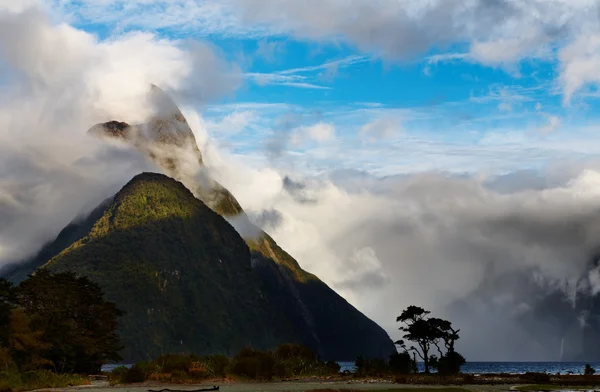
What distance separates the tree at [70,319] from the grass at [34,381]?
6.85 m

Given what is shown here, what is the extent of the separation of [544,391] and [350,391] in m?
23.8

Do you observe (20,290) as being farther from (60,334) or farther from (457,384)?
(457,384)

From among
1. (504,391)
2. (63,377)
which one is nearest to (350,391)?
(504,391)

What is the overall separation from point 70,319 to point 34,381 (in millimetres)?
42054

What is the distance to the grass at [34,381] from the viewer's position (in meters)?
87.2

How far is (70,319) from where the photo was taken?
454 ft

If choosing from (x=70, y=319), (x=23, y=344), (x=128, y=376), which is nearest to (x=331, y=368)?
(x=128, y=376)

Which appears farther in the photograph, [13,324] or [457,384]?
[457,384]

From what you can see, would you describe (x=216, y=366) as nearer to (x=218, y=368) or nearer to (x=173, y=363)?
(x=218, y=368)

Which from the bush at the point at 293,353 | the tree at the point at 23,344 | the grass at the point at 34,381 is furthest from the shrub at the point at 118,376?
the bush at the point at 293,353

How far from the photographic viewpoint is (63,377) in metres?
105

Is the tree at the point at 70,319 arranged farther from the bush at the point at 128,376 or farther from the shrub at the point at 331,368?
the shrub at the point at 331,368

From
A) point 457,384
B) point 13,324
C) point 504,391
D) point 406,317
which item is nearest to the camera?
point 504,391

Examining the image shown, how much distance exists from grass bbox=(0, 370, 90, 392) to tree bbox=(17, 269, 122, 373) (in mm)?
6851
